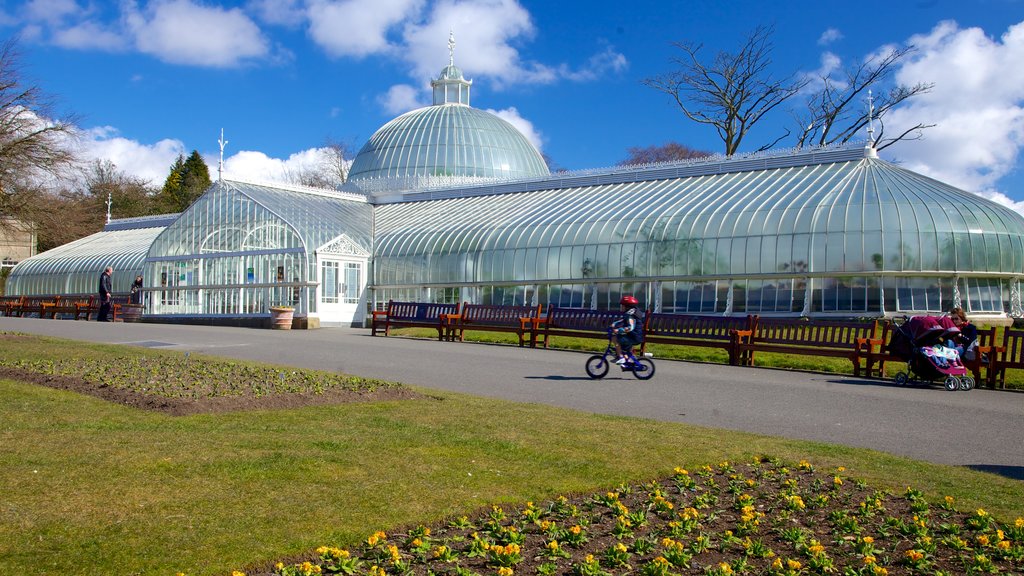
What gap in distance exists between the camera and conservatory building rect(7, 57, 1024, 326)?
26531 mm

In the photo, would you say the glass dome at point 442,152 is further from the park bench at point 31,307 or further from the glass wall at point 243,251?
the park bench at point 31,307

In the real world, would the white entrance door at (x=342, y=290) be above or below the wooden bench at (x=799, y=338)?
above

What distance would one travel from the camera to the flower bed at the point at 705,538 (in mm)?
5230

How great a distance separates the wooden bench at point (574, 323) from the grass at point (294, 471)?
39.8 feet

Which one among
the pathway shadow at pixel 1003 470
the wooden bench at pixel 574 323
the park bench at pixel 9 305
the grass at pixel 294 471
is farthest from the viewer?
the park bench at pixel 9 305

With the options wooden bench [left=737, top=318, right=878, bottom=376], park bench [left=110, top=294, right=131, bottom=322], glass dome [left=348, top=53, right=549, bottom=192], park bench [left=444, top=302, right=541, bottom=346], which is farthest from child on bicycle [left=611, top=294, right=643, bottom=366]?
glass dome [left=348, top=53, right=549, bottom=192]

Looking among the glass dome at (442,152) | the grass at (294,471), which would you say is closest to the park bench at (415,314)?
the grass at (294,471)

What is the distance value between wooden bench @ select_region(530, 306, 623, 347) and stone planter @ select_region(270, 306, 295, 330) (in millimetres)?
12409

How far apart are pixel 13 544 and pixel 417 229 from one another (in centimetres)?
3465

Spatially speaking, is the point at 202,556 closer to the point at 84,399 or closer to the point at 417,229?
the point at 84,399

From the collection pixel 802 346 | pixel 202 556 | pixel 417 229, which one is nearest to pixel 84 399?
pixel 202 556

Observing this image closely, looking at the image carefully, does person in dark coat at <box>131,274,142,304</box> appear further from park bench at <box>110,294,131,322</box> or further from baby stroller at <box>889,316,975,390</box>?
baby stroller at <box>889,316,975,390</box>

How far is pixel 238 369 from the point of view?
1407 cm

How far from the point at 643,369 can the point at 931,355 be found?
16.2ft
